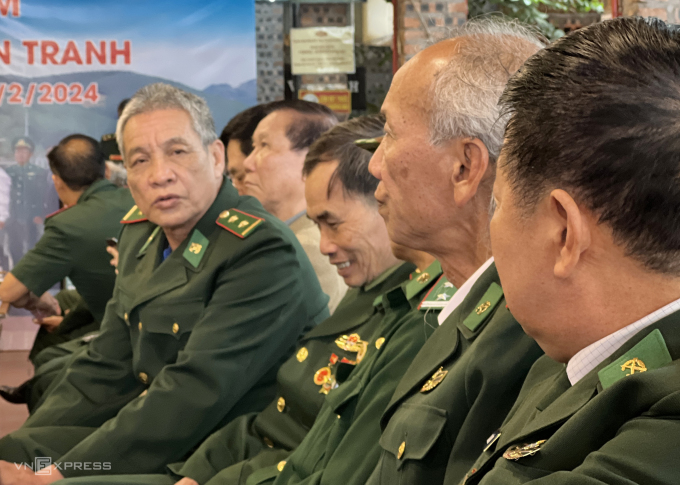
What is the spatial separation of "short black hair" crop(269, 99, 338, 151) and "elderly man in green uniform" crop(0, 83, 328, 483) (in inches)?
31.8

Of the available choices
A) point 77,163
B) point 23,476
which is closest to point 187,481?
point 23,476

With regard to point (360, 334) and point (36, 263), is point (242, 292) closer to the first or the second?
point (360, 334)

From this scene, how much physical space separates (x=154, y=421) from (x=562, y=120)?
1.71 metres

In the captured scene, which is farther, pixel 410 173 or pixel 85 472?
pixel 85 472

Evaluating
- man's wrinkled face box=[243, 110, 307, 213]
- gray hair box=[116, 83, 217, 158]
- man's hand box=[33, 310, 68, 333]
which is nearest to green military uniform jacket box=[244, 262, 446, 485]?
gray hair box=[116, 83, 217, 158]

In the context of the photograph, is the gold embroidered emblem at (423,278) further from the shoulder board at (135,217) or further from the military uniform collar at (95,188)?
the military uniform collar at (95,188)

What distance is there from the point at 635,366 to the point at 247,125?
319 cm

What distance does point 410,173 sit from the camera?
4.63 feet

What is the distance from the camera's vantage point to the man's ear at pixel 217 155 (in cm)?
265

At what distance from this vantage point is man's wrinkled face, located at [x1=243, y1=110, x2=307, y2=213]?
342 cm

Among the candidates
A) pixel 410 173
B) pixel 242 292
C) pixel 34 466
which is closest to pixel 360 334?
pixel 242 292

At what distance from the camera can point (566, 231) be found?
78 cm

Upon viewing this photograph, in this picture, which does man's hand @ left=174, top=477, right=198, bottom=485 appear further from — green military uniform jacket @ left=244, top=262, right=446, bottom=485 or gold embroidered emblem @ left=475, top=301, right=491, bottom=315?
gold embroidered emblem @ left=475, top=301, right=491, bottom=315

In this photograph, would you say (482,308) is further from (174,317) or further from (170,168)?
(170,168)
